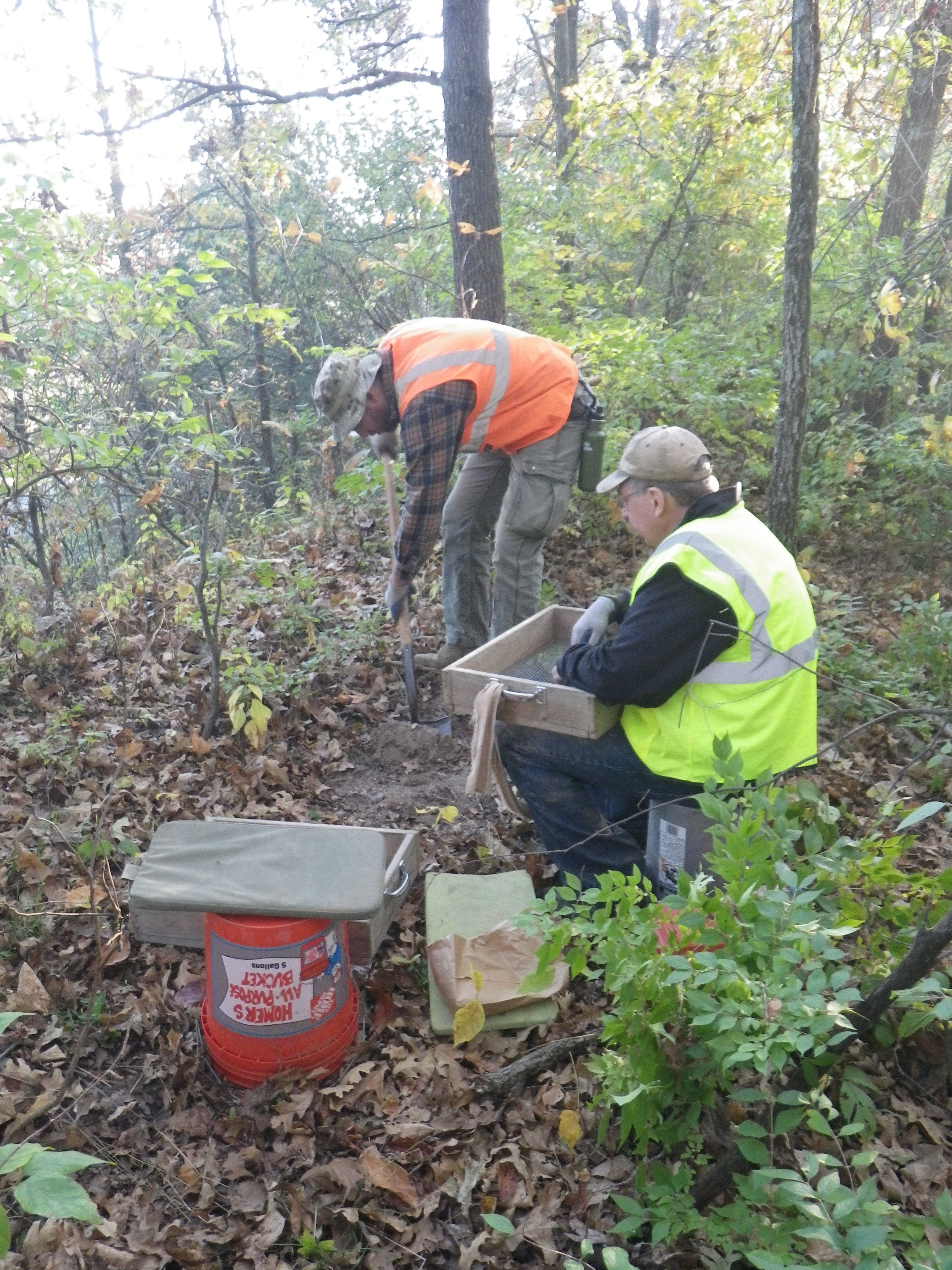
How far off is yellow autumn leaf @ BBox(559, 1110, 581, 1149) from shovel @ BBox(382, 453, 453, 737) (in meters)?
2.56

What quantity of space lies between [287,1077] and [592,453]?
344 centimetres

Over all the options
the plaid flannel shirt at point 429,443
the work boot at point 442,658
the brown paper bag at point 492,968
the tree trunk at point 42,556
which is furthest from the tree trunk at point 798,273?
the tree trunk at point 42,556

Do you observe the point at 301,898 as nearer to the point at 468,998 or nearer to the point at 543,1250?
the point at 468,998

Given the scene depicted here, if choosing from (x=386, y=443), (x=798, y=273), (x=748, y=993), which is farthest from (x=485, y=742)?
(x=798, y=273)

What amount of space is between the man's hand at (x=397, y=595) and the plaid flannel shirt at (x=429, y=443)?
13.2 inches

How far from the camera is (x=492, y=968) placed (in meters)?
3.11

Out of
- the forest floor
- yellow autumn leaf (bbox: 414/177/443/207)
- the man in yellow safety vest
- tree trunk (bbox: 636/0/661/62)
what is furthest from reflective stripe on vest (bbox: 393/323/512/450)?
tree trunk (bbox: 636/0/661/62)

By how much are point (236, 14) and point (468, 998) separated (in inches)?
617

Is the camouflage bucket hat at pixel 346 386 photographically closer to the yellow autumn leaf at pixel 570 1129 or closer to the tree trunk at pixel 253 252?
the yellow autumn leaf at pixel 570 1129

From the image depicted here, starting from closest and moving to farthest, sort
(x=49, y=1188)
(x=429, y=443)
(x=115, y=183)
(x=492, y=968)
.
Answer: (x=49, y=1188)
(x=492, y=968)
(x=429, y=443)
(x=115, y=183)

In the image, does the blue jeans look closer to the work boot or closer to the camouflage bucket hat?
the work boot

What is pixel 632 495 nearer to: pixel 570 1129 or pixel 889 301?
pixel 570 1129

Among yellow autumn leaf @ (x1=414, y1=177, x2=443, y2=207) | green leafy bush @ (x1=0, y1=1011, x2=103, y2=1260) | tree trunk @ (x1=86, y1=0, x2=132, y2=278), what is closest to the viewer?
green leafy bush @ (x1=0, y1=1011, x2=103, y2=1260)

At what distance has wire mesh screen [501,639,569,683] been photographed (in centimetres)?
382
